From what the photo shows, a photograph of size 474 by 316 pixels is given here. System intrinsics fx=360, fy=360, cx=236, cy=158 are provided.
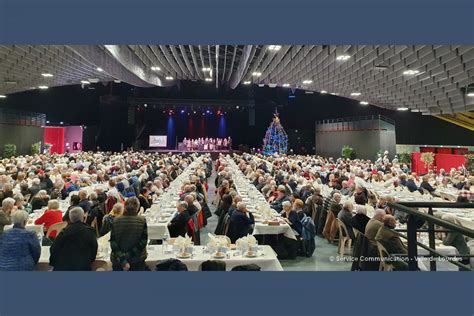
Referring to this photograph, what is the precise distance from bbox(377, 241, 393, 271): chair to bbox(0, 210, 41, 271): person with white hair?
12.7 feet

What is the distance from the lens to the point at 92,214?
684cm

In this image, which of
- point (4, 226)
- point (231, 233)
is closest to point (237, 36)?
point (231, 233)

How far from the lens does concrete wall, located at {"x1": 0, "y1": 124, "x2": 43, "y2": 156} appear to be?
1878cm

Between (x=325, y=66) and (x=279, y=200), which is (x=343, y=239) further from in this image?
(x=325, y=66)

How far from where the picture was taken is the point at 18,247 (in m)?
3.85

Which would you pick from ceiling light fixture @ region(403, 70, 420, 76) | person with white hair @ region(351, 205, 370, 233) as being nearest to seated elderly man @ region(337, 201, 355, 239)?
person with white hair @ region(351, 205, 370, 233)

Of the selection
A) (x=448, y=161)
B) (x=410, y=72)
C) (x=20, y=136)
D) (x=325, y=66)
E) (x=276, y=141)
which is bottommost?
(x=448, y=161)

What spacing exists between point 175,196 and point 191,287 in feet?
20.4

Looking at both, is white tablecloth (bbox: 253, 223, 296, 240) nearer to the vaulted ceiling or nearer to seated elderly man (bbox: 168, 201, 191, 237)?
seated elderly man (bbox: 168, 201, 191, 237)

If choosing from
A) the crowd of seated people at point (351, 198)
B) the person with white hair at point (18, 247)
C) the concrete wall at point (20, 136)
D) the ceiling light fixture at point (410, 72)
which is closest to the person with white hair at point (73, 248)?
the person with white hair at point (18, 247)

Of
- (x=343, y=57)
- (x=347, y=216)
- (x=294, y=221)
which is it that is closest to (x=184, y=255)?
(x=294, y=221)

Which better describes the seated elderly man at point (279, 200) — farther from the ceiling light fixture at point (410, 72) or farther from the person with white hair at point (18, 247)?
the ceiling light fixture at point (410, 72)

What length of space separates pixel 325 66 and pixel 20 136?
56.6ft

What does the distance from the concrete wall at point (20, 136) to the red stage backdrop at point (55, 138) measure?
13.1ft
